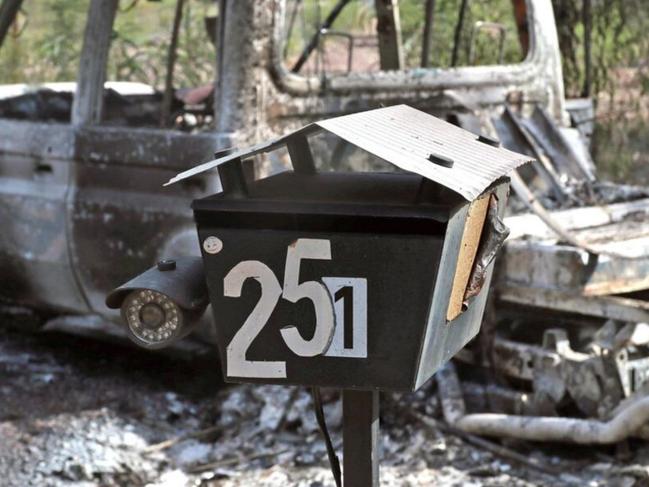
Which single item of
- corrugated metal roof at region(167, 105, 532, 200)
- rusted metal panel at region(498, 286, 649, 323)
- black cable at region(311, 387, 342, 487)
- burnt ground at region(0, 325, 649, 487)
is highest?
corrugated metal roof at region(167, 105, 532, 200)

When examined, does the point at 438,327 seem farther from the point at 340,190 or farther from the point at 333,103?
the point at 333,103

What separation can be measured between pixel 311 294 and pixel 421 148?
12.9 inches

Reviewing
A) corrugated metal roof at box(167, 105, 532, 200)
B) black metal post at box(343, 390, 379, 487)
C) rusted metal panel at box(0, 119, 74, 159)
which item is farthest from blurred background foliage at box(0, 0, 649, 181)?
black metal post at box(343, 390, 379, 487)

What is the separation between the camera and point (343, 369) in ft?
6.96

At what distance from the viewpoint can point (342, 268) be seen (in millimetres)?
2088

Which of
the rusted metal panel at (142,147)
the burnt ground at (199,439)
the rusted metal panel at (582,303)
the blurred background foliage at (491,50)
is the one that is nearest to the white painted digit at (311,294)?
the burnt ground at (199,439)

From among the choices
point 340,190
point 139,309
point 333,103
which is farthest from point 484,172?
point 333,103

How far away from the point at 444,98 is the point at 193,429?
5.86 feet

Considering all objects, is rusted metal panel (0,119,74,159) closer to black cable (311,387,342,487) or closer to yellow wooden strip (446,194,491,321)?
black cable (311,387,342,487)

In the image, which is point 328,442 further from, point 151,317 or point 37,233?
point 37,233

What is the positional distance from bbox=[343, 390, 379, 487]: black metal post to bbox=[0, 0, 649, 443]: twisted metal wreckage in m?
1.97

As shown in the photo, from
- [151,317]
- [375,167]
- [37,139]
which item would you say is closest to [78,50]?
[37,139]

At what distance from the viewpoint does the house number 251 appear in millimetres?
2092

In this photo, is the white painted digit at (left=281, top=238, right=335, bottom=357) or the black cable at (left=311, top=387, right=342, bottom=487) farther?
the black cable at (left=311, top=387, right=342, bottom=487)
